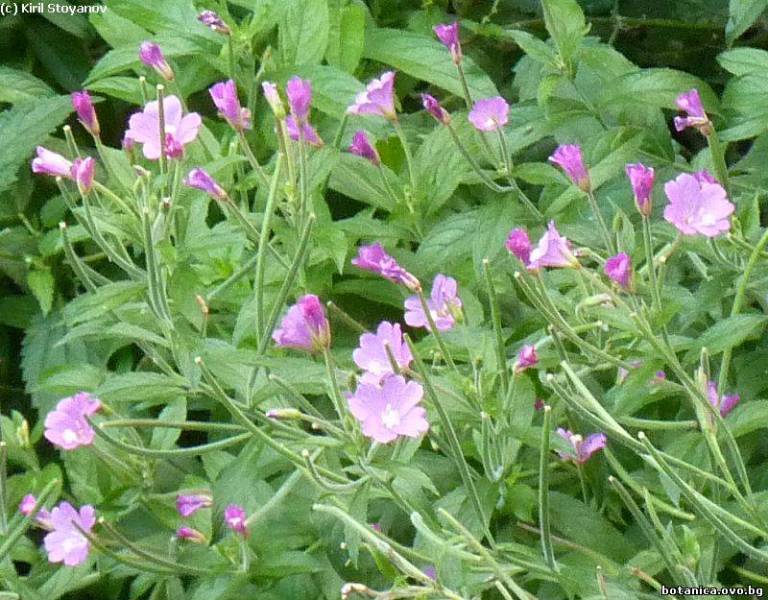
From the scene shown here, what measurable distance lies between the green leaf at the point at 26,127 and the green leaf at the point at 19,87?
0.06 m

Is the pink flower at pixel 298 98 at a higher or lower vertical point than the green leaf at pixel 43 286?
higher

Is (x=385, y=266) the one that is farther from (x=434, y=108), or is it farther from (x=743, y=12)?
(x=743, y=12)

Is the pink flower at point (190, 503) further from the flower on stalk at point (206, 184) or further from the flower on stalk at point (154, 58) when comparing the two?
the flower on stalk at point (154, 58)

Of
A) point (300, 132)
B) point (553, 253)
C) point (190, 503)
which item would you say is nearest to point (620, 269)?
point (553, 253)

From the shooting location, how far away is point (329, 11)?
1.44 meters

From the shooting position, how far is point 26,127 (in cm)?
147

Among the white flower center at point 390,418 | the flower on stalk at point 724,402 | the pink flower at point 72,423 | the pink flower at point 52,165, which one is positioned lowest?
the pink flower at point 72,423

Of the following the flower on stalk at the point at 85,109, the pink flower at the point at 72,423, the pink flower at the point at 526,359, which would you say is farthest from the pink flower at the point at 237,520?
the flower on stalk at the point at 85,109

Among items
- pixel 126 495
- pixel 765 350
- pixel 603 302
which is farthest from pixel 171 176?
pixel 765 350

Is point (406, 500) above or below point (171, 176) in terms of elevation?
below

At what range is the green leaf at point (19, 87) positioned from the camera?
1561 millimetres

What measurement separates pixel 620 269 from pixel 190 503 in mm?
416

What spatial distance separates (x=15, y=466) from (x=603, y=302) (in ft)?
2.39

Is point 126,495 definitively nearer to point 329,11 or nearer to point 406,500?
point 406,500
